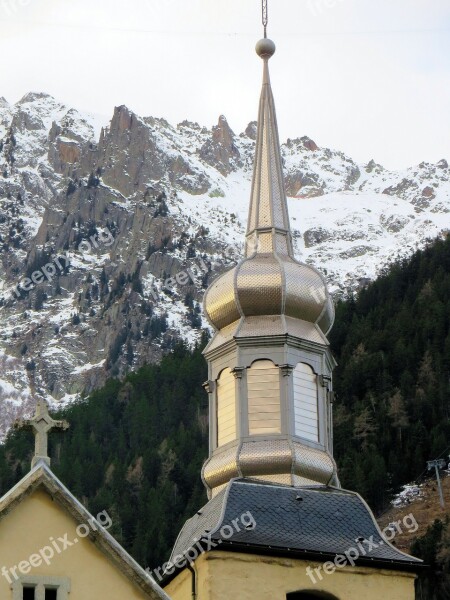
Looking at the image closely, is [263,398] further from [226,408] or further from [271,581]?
[271,581]

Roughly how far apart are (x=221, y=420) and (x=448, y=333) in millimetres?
126803

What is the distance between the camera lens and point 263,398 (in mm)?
33719

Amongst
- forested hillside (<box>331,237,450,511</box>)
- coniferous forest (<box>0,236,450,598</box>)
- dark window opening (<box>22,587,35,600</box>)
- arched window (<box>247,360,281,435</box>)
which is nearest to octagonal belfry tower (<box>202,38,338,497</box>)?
arched window (<box>247,360,281,435</box>)

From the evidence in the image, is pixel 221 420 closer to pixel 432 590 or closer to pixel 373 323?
pixel 432 590

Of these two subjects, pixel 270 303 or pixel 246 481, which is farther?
pixel 270 303

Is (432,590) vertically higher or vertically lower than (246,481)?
higher

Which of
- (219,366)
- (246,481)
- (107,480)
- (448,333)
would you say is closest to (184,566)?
(246,481)

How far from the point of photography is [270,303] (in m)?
34.9

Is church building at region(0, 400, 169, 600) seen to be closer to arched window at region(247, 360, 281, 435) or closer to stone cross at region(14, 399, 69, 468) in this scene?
stone cross at region(14, 399, 69, 468)

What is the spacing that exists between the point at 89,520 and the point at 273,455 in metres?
8.04

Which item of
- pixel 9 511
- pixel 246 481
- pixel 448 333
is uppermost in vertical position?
pixel 448 333

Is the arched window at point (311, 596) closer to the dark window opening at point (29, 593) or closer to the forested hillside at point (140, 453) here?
the dark window opening at point (29, 593)

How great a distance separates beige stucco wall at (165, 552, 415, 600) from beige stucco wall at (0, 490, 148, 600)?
4.41 meters

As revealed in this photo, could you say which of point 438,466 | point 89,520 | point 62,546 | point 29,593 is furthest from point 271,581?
point 438,466
